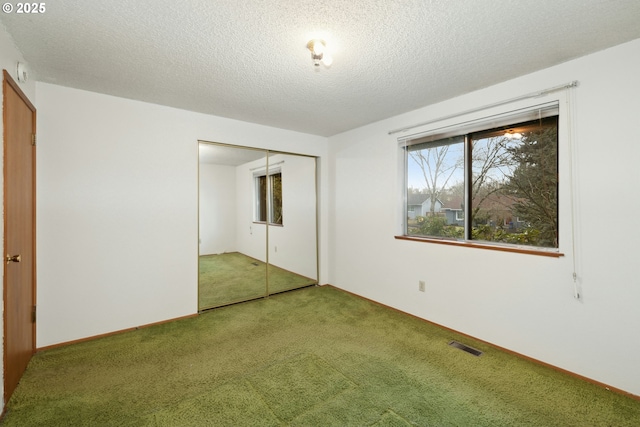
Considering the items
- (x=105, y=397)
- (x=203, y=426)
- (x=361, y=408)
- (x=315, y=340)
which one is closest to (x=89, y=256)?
(x=105, y=397)

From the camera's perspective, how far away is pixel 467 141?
9.58ft

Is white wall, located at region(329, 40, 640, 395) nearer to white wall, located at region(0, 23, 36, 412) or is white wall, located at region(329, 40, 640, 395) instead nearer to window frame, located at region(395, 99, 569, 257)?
window frame, located at region(395, 99, 569, 257)

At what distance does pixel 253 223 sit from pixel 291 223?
2.04 ft

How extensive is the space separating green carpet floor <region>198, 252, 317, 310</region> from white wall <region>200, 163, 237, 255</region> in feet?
0.51

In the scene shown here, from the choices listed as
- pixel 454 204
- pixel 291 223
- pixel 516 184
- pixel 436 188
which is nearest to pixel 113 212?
pixel 291 223

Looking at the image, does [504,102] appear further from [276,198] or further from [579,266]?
[276,198]

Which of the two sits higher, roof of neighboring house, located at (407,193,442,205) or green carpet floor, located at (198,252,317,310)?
roof of neighboring house, located at (407,193,442,205)

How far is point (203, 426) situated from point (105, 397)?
834 millimetres

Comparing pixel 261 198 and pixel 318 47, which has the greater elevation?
pixel 318 47

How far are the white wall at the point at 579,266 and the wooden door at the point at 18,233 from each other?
3548 millimetres

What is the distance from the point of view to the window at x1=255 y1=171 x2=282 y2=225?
4105 millimetres

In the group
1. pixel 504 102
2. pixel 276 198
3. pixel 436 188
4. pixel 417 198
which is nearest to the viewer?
pixel 504 102

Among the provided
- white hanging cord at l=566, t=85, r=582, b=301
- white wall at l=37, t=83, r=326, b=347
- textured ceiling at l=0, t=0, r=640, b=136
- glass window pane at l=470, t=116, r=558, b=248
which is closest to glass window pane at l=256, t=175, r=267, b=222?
white wall at l=37, t=83, r=326, b=347

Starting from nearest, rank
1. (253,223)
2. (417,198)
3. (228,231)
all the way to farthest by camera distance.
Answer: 1. (417,198)
2. (228,231)
3. (253,223)
